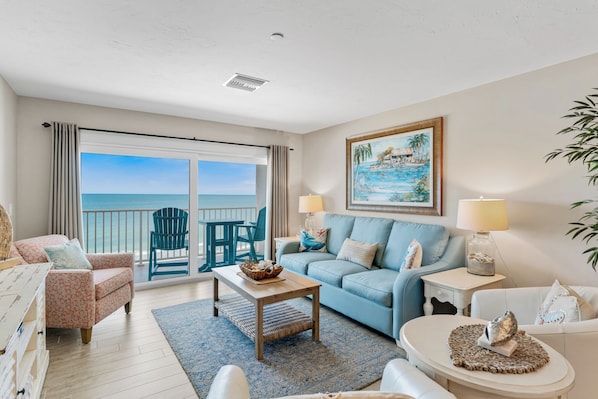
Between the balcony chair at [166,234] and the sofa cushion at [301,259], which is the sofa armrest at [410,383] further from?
the balcony chair at [166,234]

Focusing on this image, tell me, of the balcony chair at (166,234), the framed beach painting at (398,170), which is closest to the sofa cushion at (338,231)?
the framed beach painting at (398,170)

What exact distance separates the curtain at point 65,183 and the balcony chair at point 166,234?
3.03 feet

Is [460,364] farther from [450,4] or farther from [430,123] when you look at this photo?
[430,123]

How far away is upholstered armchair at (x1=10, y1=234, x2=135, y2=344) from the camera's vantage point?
255 cm

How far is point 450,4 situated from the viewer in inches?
66.8

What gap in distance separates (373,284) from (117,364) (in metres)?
2.22

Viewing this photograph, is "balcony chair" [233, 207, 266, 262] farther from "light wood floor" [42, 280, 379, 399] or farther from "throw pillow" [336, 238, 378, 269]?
"light wood floor" [42, 280, 379, 399]

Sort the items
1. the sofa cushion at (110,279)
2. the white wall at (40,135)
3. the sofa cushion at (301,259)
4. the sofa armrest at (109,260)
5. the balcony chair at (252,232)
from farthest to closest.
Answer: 1. the balcony chair at (252,232)
2. the sofa cushion at (301,259)
3. the white wall at (40,135)
4. the sofa armrest at (109,260)
5. the sofa cushion at (110,279)

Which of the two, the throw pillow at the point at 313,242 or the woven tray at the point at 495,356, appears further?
the throw pillow at the point at 313,242

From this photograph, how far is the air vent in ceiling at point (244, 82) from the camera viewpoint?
2797mm

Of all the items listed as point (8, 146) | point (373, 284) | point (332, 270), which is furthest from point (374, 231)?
point (8, 146)

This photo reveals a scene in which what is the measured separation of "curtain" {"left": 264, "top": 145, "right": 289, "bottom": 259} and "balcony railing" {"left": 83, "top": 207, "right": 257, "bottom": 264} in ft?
2.89

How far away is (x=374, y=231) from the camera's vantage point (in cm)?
374

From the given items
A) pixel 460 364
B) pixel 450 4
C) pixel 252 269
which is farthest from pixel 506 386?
→ pixel 252 269
